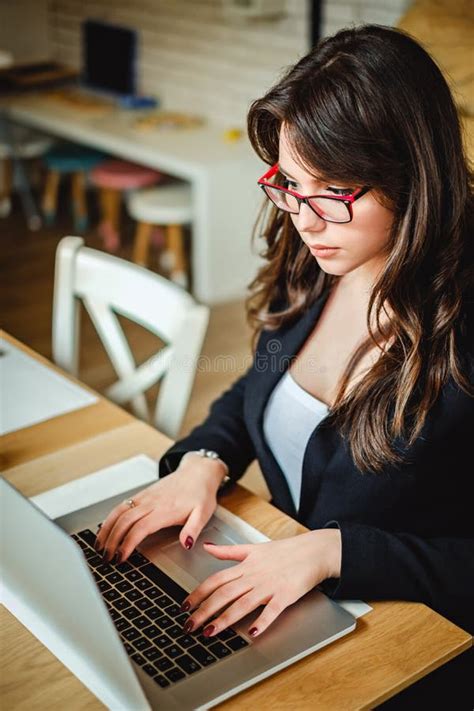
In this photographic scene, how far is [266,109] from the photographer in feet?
4.01

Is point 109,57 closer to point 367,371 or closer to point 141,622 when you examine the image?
point 367,371

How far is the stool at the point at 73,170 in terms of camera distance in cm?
486

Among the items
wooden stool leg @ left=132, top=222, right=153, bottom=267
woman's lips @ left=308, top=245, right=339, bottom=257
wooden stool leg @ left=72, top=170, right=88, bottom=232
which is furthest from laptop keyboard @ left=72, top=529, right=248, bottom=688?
wooden stool leg @ left=72, top=170, right=88, bottom=232

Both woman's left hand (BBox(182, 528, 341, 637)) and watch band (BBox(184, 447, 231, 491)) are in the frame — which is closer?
woman's left hand (BBox(182, 528, 341, 637))

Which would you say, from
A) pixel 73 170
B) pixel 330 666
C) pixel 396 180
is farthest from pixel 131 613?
pixel 73 170

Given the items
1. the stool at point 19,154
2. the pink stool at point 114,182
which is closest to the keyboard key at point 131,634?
the pink stool at point 114,182

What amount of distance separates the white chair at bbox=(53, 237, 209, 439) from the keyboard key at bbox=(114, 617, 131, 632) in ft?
2.19

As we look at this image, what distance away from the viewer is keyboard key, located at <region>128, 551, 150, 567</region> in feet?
3.99

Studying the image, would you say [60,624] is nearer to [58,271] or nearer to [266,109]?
[266,109]

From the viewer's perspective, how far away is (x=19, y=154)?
199 inches

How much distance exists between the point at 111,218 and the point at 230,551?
3.75 metres

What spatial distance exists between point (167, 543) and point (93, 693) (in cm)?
28

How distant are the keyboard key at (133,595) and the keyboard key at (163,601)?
2cm

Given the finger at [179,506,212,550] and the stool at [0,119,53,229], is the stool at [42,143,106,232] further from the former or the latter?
the finger at [179,506,212,550]
